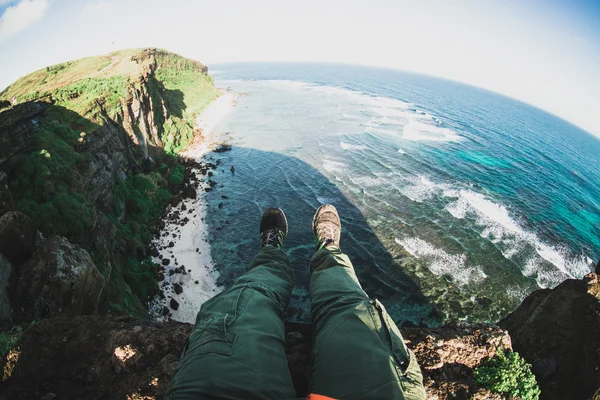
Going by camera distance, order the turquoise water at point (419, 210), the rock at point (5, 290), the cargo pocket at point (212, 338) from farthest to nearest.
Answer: the turquoise water at point (419, 210) → the rock at point (5, 290) → the cargo pocket at point (212, 338)

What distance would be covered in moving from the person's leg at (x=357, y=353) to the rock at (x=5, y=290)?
6571 millimetres

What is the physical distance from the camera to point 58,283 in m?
6.66

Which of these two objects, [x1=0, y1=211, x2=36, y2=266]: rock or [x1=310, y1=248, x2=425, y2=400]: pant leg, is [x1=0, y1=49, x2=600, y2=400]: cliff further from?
[x1=310, y1=248, x2=425, y2=400]: pant leg

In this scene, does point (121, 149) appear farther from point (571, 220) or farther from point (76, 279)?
point (571, 220)

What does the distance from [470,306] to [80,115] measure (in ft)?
82.3

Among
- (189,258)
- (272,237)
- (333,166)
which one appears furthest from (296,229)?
(333,166)

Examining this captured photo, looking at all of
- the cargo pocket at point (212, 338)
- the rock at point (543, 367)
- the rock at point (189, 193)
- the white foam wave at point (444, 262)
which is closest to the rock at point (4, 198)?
the cargo pocket at point (212, 338)

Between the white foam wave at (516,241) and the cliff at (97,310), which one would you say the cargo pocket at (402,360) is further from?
the white foam wave at (516,241)

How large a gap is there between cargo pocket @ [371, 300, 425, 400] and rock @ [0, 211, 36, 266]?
844 cm

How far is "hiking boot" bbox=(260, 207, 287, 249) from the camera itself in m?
8.19

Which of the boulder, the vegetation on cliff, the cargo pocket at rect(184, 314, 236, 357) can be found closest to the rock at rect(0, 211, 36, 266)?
the boulder

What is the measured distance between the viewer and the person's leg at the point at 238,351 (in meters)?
2.20

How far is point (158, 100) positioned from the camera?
3089cm

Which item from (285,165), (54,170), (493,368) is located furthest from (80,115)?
(493,368)
